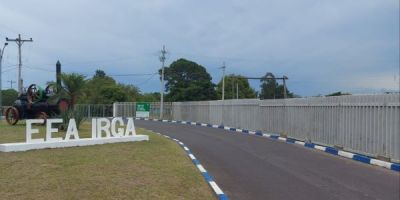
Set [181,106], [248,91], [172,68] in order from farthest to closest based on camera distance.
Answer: [248,91] → [172,68] → [181,106]

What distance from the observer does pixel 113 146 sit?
1659 centimetres

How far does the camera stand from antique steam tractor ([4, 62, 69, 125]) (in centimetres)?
2842

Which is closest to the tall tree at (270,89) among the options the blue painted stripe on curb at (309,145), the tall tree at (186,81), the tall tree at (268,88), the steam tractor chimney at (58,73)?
the tall tree at (268,88)

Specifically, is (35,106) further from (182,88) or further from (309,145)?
(182,88)

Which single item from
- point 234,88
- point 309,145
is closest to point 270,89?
point 234,88

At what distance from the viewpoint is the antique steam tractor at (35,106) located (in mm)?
28422

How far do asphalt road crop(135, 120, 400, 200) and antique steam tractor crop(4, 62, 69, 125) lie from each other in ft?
44.8

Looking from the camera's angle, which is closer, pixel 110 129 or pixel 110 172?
pixel 110 172

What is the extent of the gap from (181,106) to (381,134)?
34.4 metres

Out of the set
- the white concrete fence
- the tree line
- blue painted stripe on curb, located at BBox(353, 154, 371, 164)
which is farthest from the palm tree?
the tree line

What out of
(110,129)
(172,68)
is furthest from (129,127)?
(172,68)

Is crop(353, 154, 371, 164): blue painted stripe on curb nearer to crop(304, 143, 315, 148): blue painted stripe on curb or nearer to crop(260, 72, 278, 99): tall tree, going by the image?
crop(304, 143, 315, 148): blue painted stripe on curb

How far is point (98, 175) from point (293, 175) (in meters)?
4.67

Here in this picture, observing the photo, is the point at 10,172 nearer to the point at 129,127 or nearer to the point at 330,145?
the point at 129,127
